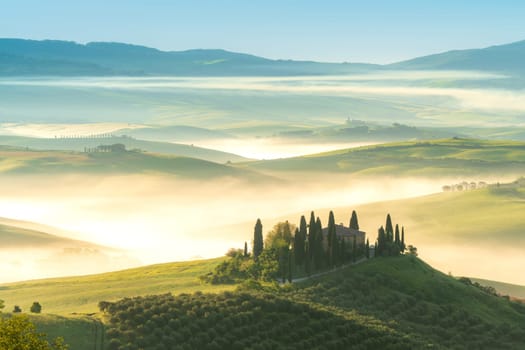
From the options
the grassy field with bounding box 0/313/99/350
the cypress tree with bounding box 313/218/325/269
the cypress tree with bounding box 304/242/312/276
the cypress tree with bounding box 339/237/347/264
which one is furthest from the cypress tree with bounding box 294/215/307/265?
the grassy field with bounding box 0/313/99/350

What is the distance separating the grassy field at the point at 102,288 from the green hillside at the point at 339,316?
60.1 feet

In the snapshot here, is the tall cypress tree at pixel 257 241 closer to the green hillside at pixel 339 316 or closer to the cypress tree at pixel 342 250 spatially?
the cypress tree at pixel 342 250

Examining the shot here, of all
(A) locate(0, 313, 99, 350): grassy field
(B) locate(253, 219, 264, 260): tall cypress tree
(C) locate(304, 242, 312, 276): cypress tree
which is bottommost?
(A) locate(0, 313, 99, 350): grassy field

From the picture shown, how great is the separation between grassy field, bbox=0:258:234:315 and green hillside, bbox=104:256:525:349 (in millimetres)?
18320

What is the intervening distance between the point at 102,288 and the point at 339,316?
56212mm

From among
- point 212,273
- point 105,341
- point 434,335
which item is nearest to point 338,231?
point 212,273

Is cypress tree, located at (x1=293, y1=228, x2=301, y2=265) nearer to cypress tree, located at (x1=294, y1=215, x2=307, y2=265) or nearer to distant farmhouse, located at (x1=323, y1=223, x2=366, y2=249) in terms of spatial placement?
cypress tree, located at (x1=294, y1=215, x2=307, y2=265)

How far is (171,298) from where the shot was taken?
136 metres

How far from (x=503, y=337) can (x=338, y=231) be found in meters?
42.5

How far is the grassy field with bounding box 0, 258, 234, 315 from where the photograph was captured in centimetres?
16062

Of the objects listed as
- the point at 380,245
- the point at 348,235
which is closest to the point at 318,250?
the point at 348,235

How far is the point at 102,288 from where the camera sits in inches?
6841

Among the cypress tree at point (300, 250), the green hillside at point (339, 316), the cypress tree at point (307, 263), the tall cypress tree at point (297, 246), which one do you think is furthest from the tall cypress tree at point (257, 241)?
the green hillside at point (339, 316)

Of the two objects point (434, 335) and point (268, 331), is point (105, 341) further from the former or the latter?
point (434, 335)
